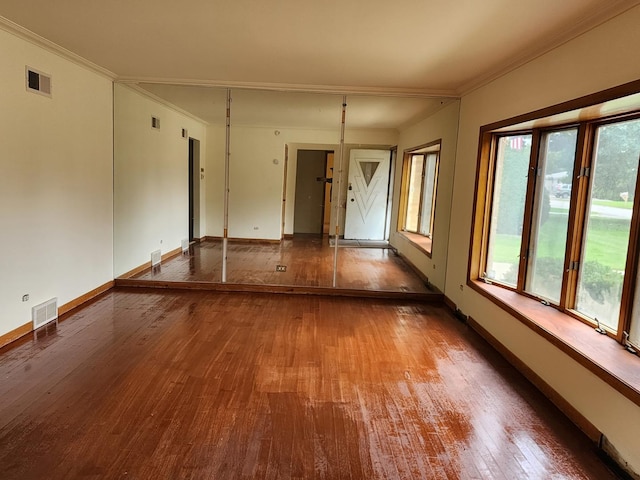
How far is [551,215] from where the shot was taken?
348 centimetres

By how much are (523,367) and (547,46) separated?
7.83 feet

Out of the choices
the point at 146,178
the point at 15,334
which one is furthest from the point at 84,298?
the point at 146,178

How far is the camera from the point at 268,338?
12.4ft

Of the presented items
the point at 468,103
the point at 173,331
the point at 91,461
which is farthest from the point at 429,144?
the point at 91,461

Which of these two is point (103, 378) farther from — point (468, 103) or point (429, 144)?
point (429, 144)

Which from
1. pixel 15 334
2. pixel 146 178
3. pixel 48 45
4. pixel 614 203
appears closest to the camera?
pixel 614 203

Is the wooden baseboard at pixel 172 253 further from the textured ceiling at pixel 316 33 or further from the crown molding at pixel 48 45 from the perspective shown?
the textured ceiling at pixel 316 33

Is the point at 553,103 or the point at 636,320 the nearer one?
the point at 636,320

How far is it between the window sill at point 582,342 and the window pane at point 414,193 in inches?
156

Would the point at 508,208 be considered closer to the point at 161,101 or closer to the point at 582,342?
the point at 582,342

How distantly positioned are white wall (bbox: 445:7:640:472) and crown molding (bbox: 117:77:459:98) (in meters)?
0.46

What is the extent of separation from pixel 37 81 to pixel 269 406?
3.27 m

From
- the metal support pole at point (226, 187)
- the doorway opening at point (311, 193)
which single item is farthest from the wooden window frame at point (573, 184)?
the doorway opening at point (311, 193)

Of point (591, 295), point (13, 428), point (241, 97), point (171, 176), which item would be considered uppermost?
point (241, 97)
